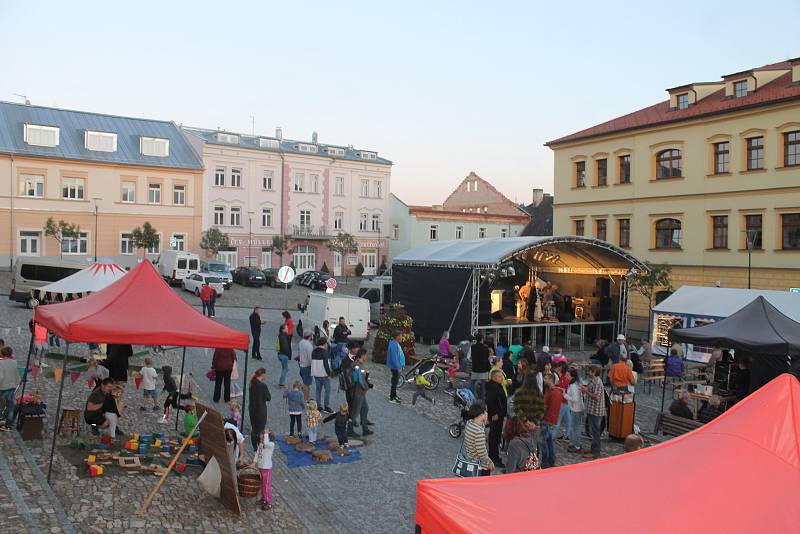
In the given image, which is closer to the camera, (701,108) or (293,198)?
(701,108)

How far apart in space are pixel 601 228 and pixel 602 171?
3.28 m

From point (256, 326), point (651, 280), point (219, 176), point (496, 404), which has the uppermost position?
point (219, 176)

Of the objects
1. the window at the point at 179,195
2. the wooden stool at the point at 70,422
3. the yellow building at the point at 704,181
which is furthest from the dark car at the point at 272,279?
the wooden stool at the point at 70,422

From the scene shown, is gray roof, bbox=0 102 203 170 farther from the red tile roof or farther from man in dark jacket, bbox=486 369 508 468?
man in dark jacket, bbox=486 369 508 468

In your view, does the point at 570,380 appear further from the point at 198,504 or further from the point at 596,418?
the point at 198,504

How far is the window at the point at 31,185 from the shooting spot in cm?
4128

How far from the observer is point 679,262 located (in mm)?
32750

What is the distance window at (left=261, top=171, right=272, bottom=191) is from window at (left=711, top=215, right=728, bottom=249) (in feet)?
107

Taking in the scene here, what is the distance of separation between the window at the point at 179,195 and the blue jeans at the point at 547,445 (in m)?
41.3

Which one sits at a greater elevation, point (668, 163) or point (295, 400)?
point (668, 163)

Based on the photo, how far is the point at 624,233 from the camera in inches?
1410

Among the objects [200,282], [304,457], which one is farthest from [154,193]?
[304,457]

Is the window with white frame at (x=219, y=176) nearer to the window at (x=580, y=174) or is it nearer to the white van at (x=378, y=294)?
the white van at (x=378, y=294)

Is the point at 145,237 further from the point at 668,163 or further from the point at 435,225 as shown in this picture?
the point at 668,163
